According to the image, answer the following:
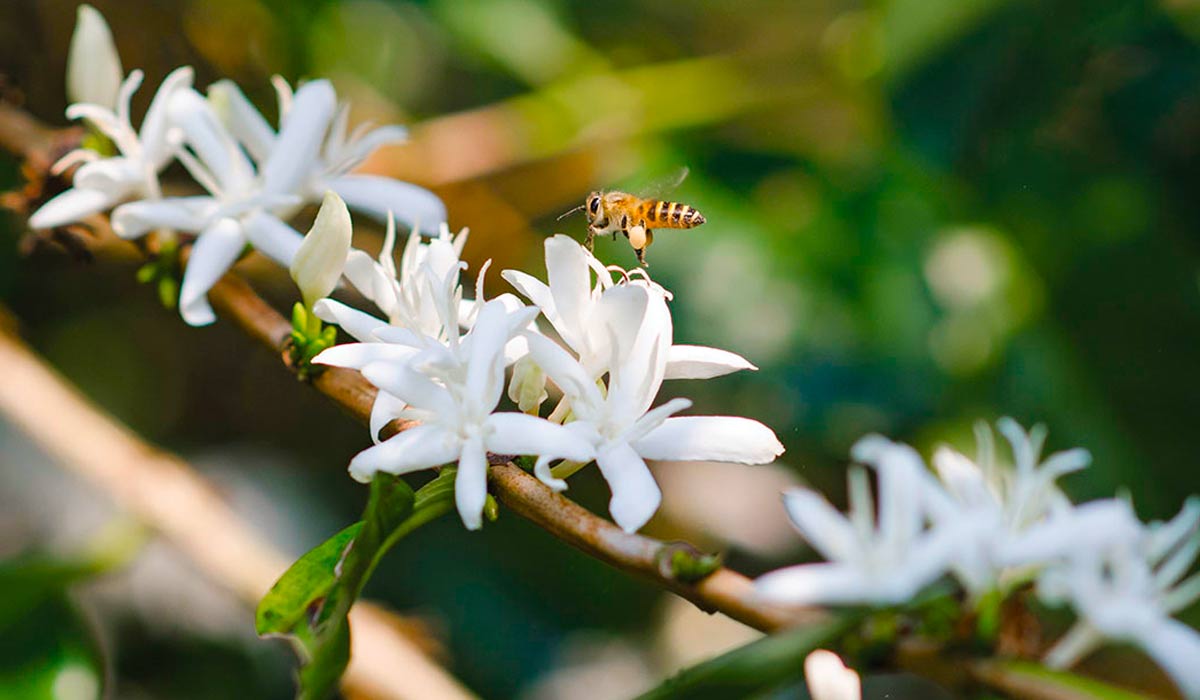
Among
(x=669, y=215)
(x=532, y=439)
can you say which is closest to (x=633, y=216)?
(x=669, y=215)

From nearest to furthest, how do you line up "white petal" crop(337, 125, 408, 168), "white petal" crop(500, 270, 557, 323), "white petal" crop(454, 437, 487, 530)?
"white petal" crop(454, 437, 487, 530) → "white petal" crop(500, 270, 557, 323) → "white petal" crop(337, 125, 408, 168)

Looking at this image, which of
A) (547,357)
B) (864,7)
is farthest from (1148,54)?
(547,357)

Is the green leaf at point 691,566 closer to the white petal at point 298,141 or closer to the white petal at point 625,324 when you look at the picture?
the white petal at point 625,324

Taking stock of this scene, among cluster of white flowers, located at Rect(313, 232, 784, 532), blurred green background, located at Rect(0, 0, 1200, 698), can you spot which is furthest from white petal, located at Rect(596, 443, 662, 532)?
blurred green background, located at Rect(0, 0, 1200, 698)

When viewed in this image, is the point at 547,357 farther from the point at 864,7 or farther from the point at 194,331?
the point at 864,7

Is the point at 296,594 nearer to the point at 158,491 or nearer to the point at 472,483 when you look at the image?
the point at 472,483

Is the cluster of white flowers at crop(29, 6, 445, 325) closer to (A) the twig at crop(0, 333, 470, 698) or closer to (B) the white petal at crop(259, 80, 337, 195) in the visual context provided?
(B) the white petal at crop(259, 80, 337, 195)
